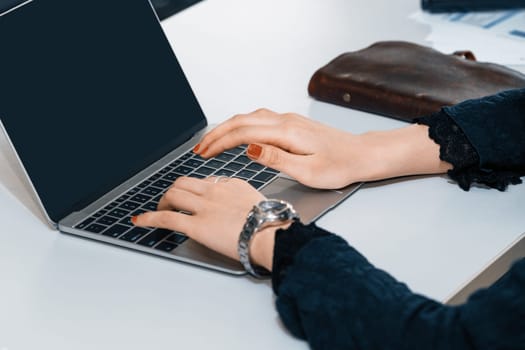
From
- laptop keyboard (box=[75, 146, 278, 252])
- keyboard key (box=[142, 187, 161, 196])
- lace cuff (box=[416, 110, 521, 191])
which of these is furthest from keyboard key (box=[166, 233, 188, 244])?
lace cuff (box=[416, 110, 521, 191])

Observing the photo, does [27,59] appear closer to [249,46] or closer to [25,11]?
[25,11]

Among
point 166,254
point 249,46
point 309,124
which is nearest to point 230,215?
point 166,254

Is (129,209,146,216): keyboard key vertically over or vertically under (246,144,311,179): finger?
over

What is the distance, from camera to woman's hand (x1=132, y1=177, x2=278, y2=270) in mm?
958

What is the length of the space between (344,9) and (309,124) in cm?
65

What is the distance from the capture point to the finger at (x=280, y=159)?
1.09 metres

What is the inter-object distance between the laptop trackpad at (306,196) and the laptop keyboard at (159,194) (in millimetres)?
20

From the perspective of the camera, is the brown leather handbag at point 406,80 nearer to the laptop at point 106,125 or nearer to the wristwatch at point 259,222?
the laptop at point 106,125

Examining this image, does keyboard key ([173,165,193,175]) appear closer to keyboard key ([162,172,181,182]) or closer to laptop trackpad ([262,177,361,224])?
keyboard key ([162,172,181,182])

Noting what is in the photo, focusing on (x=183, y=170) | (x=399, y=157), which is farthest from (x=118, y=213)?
(x=399, y=157)

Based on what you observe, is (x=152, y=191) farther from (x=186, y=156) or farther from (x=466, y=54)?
(x=466, y=54)

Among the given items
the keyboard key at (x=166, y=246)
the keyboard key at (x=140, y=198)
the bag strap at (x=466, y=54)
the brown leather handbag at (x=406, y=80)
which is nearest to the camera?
the keyboard key at (x=166, y=246)

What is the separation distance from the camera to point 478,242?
3.32ft

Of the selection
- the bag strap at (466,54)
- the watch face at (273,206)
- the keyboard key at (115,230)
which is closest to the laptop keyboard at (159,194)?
the keyboard key at (115,230)
